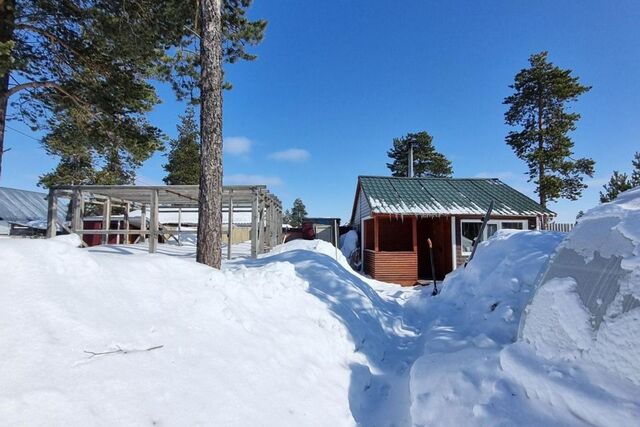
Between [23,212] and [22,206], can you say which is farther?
[22,206]

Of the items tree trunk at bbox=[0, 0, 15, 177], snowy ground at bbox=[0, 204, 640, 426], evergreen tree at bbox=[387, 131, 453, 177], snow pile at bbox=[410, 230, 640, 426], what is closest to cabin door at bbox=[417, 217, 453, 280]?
snow pile at bbox=[410, 230, 640, 426]

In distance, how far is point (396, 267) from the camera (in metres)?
11.5

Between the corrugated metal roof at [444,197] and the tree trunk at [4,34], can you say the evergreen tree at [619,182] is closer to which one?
the corrugated metal roof at [444,197]

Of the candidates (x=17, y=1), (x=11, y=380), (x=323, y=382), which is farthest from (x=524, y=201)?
(x=17, y=1)

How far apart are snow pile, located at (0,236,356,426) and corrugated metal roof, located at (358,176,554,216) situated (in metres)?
8.49

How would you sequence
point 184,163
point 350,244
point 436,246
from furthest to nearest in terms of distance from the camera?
point 184,163 → point 350,244 → point 436,246

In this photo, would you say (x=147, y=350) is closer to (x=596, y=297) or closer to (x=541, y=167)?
(x=596, y=297)

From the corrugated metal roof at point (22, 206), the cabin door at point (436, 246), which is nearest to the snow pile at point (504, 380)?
the cabin door at point (436, 246)

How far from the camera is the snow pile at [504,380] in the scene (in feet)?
6.48

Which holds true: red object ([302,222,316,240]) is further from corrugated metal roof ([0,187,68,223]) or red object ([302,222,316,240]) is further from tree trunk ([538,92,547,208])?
corrugated metal roof ([0,187,68,223])

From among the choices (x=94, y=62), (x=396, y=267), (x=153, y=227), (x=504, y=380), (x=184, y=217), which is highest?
(x=94, y=62)

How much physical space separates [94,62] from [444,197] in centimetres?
1274

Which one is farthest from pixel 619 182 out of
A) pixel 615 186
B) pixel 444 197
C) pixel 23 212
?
pixel 23 212

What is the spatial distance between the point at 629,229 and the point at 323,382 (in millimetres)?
3196
